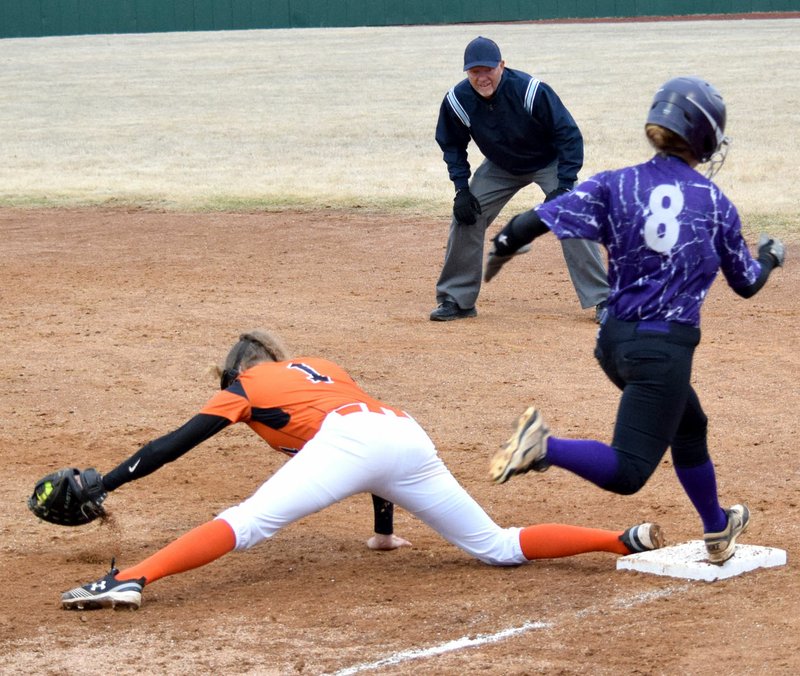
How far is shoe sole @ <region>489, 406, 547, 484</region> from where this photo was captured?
4125 millimetres

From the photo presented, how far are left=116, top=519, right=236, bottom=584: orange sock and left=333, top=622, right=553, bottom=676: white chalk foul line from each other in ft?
2.44

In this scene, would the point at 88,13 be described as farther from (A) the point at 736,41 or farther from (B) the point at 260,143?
(B) the point at 260,143

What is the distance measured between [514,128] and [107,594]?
531 cm

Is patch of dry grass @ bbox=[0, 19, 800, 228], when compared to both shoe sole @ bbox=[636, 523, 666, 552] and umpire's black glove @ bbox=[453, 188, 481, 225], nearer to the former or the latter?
umpire's black glove @ bbox=[453, 188, 481, 225]

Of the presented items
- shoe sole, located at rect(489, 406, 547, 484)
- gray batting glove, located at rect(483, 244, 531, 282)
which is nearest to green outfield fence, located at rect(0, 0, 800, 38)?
gray batting glove, located at rect(483, 244, 531, 282)

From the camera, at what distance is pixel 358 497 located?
20.1 feet

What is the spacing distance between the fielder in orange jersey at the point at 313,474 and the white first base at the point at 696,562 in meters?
0.07

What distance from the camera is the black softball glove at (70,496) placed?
471 cm

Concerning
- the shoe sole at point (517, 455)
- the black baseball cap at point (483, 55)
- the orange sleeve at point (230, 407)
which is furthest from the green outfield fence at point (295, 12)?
the shoe sole at point (517, 455)

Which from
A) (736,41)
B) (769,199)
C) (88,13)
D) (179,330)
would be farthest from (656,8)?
(179,330)

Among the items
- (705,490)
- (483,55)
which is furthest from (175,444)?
(483,55)

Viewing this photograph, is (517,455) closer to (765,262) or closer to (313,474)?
(313,474)

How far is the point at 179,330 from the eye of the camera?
913 centimetres

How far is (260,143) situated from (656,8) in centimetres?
2975
